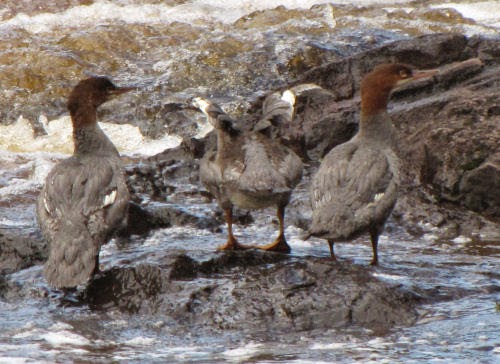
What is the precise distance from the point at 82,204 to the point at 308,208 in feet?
7.57

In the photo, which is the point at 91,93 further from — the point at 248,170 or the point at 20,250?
the point at 248,170

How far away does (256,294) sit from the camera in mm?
5805

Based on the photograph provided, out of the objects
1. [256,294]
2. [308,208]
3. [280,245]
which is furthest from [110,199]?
[308,208]

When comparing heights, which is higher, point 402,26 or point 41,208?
point 402,26

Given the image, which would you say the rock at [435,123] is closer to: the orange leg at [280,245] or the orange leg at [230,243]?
the orange leg at [280,245]

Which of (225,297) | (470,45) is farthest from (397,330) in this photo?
(470,45)

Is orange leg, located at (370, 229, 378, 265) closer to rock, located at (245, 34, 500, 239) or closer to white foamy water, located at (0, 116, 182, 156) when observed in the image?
rock, located at (245, 34, 500, 239)

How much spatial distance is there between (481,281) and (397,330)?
1127mm

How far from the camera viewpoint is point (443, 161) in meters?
8.12

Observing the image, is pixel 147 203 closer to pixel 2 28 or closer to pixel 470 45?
pixel 470 45

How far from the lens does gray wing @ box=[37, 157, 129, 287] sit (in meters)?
5.93

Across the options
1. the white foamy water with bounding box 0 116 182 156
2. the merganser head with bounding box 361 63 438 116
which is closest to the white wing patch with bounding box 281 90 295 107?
the merganser head with bounding box 361 63 438 116

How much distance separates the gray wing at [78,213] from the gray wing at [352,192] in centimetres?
145

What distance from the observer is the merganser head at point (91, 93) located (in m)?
7.62
